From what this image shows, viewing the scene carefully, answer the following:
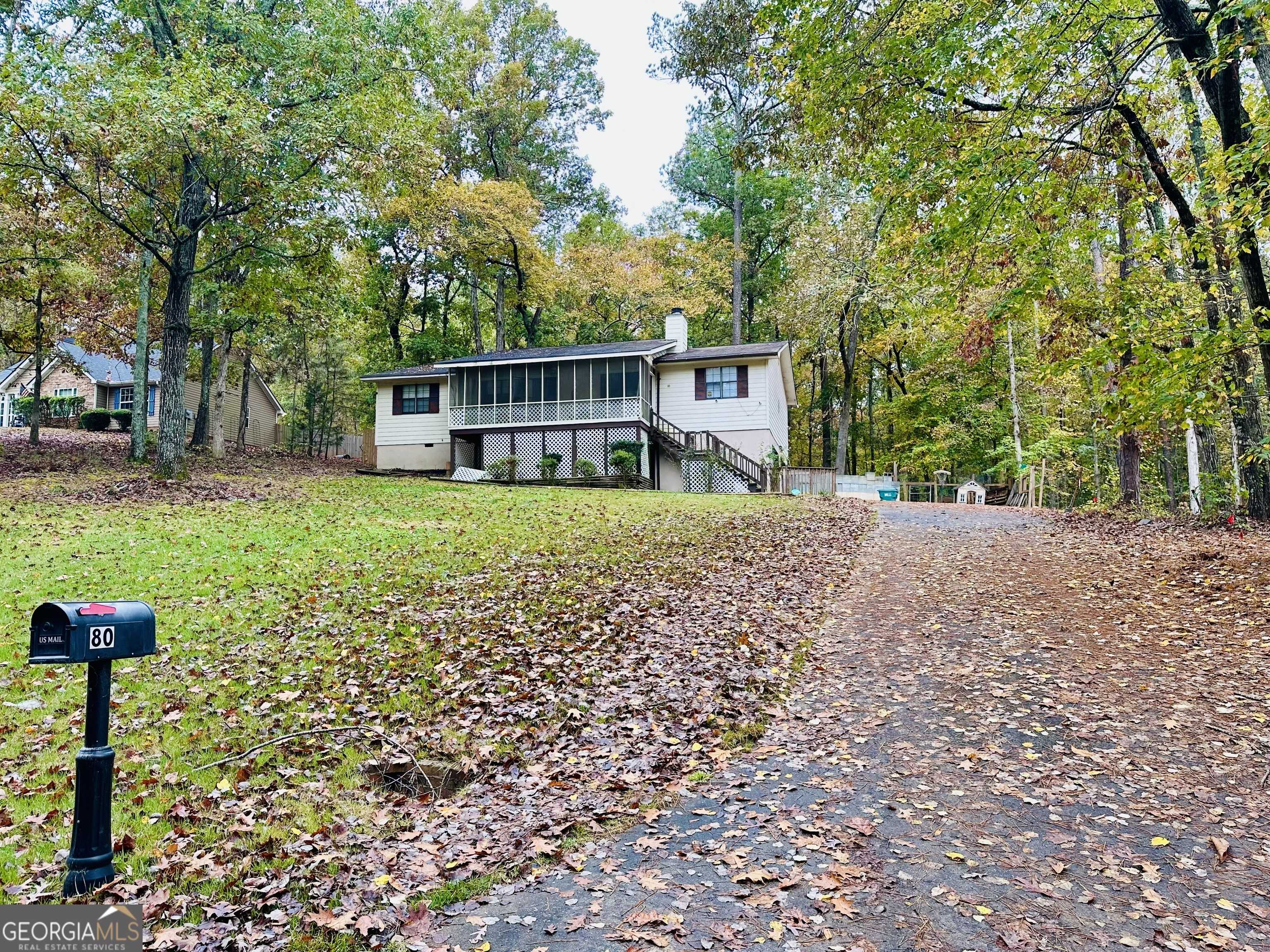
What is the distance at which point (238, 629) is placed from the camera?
669 cm

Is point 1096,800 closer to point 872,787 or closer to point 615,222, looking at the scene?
point 872,787

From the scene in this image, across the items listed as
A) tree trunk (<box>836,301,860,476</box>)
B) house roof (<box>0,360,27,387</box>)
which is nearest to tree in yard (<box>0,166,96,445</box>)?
house roof (<box>0,360,27,387</box>)

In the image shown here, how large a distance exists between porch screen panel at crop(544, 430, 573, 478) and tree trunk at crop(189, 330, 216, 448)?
12069mm

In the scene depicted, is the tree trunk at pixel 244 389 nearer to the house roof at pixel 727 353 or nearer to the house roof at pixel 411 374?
the house roof at pixel 411 374

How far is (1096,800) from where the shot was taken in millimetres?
4062

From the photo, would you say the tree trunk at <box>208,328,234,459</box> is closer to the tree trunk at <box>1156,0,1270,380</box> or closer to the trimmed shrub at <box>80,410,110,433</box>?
the trimmed shrub at <box>80,410,110,433</box>

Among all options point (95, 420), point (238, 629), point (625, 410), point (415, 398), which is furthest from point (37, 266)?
point (238, 629)

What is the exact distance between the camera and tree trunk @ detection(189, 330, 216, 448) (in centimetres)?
2398

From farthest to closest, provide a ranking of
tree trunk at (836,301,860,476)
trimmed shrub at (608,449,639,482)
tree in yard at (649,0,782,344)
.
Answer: tree trunk at (836,301,860,476) < trimmed shrub at (608,449,639,482) < tree in yard at (649,0,782,344)

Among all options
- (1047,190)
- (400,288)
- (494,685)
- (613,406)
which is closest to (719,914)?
(494,685)

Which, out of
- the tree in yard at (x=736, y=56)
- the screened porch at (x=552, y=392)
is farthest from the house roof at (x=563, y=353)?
the tree in yard at (x=736, y=56)

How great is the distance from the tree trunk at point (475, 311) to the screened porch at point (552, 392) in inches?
242

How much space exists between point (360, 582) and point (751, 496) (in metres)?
14.6

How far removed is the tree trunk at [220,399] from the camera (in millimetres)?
23156
